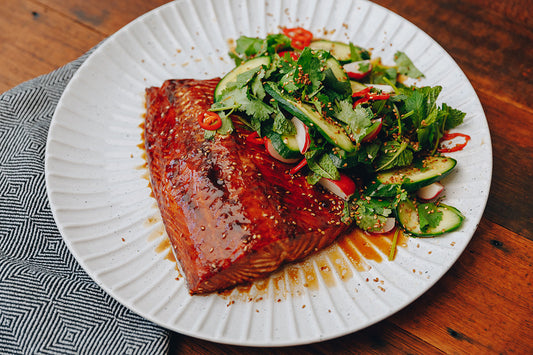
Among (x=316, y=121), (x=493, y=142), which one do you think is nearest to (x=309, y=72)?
(x=316, y=121)

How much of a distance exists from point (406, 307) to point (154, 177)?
7.23 feet

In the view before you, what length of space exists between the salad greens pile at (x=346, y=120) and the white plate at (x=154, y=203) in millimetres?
336

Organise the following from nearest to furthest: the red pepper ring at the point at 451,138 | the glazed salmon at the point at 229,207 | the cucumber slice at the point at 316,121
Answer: the glazed salmon at the point at 229,207 < the cucumber slice at the point at 316,121 < the red pepper ring at the point at 451,138

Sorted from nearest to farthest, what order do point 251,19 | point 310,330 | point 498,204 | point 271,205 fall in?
1. point 310,330
2. point 271,205
3. point 498,204
4. point 251,19

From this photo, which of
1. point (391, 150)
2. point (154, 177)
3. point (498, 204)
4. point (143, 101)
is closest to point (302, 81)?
point (391, 150)

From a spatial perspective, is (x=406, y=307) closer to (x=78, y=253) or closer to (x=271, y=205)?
(x=271, y=205)

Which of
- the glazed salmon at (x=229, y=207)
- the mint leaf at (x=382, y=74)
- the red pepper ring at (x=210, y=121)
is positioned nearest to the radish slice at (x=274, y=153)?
the glazed salmon at (x=229, y=207)

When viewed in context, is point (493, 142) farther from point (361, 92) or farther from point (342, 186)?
point (342, 186)

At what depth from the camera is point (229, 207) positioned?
311 centimetres

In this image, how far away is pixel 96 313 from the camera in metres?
3.16

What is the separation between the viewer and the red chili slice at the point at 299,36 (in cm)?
425

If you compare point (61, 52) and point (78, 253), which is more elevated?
point (61, 52)

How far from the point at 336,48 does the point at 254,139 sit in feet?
4.75

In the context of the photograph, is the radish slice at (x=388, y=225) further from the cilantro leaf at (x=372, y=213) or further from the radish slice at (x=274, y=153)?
the radish slice at (x=274, y=153)
